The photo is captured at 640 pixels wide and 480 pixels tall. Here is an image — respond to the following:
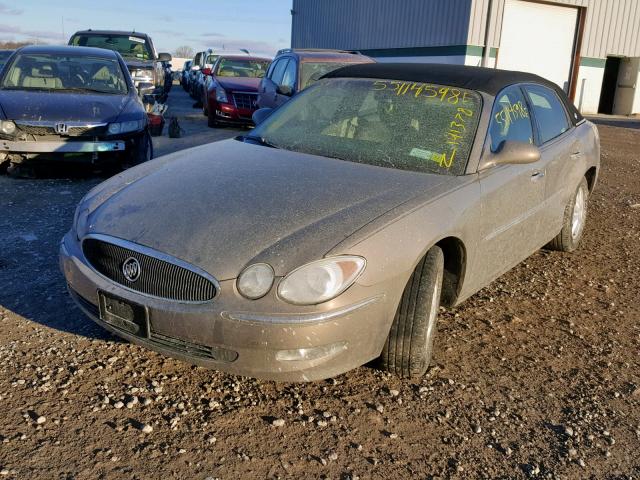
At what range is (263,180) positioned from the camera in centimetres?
341

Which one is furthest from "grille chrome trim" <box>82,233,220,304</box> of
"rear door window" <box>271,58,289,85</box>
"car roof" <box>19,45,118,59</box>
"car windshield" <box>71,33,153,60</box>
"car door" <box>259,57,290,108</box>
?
"car windshield" <box>71,33,153,60</box>

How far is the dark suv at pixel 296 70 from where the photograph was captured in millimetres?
9594

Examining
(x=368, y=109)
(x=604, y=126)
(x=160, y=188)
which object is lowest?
(x=604, y=126)

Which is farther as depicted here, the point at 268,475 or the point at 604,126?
the point at 604,126

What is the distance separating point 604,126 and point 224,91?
477 inches

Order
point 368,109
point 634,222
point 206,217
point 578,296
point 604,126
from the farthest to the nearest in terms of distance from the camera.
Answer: point 604,126
point 634,222
point 578,296
point 368,109
point 206,217

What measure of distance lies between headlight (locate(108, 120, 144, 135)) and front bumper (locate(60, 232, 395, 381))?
15.0 feet

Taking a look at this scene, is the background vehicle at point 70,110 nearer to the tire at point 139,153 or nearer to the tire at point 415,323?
the tire at point 139,153

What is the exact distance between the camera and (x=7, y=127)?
671 centimetres

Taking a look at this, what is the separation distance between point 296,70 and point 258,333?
7672 millimetres

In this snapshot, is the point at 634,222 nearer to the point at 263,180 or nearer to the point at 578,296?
the point at 578,296

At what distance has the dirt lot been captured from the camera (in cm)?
254

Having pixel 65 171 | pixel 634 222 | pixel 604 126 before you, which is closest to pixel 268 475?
pixel 634 222

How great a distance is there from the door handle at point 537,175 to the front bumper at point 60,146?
4.71 m
